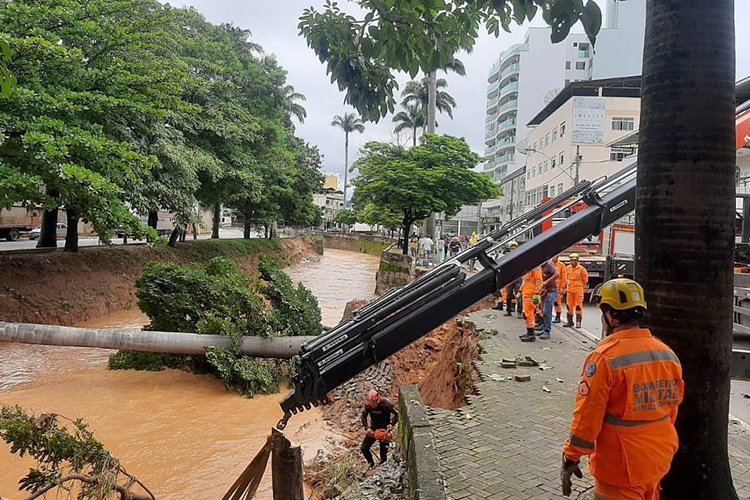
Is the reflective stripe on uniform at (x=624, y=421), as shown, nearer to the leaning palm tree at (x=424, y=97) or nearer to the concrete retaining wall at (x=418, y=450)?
the concrete retaining wall at (x=418, y=450)

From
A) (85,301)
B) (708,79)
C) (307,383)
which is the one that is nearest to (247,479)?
(307,383)

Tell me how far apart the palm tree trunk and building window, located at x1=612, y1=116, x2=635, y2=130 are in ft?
111

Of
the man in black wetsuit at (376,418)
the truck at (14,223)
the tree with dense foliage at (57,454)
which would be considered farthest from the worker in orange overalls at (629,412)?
the truck at (14,223)

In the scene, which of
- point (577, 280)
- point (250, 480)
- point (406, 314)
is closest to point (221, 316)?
point (250, 480)

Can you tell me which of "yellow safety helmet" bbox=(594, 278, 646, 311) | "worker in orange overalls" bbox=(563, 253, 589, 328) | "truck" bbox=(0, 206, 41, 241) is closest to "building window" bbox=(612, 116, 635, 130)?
"worker in orange overalls" bbox=(563, 253, 589, 328)

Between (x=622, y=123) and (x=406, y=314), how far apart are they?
37901 millimetres

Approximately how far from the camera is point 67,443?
10.3 ft

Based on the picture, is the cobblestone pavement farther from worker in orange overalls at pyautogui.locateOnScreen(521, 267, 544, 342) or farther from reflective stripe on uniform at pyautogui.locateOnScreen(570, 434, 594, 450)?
reflective stripe on uniform at pyautogui.locateOnScreen(570, 434, 594, 450)

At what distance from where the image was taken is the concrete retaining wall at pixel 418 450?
3.68 meters

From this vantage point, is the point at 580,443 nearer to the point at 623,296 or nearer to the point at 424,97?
the point at 623,296

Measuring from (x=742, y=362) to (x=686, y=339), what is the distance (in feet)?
7.50

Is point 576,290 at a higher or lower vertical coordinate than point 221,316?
higher

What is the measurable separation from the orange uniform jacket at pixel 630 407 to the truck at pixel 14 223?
31.2 metres

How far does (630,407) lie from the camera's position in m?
2.53
